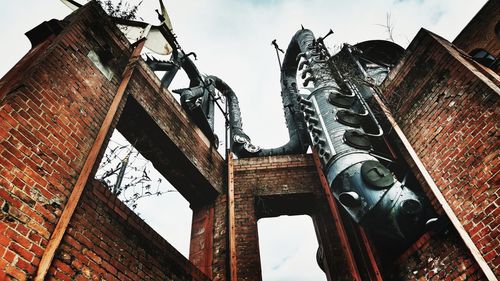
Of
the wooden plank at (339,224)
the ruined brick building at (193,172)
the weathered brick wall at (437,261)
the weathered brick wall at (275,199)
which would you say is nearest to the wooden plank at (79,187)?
the ruined brick building at (193,172)

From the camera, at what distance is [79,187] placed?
3.03 meters

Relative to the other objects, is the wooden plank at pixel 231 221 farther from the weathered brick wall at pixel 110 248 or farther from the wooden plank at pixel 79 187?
the wooden plank at pixel 79 187

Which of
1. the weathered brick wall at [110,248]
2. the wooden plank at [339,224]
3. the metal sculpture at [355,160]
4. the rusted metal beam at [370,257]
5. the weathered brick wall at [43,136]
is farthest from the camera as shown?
the wooden plank at [339,224]

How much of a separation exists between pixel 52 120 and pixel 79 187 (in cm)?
73

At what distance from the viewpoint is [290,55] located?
925cm

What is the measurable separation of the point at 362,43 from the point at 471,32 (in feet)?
11.1

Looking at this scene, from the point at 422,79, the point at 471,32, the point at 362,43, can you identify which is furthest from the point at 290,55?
the point at 471,32

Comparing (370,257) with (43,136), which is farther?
(370,257)

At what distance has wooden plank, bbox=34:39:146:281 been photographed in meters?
2.45

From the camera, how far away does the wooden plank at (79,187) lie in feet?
8.04

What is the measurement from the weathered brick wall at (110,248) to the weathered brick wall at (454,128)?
339 centimetres

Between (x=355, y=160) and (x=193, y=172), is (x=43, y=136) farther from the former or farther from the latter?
(x=355, y=160)

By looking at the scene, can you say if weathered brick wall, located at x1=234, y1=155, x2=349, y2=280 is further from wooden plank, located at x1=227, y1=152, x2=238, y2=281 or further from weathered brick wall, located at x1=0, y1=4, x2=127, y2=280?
weathered brick wall, located at x1=0, y1=4, x2=127, y2=280

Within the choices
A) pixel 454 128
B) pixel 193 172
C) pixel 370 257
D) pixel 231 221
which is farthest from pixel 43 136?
pixel 454 128
